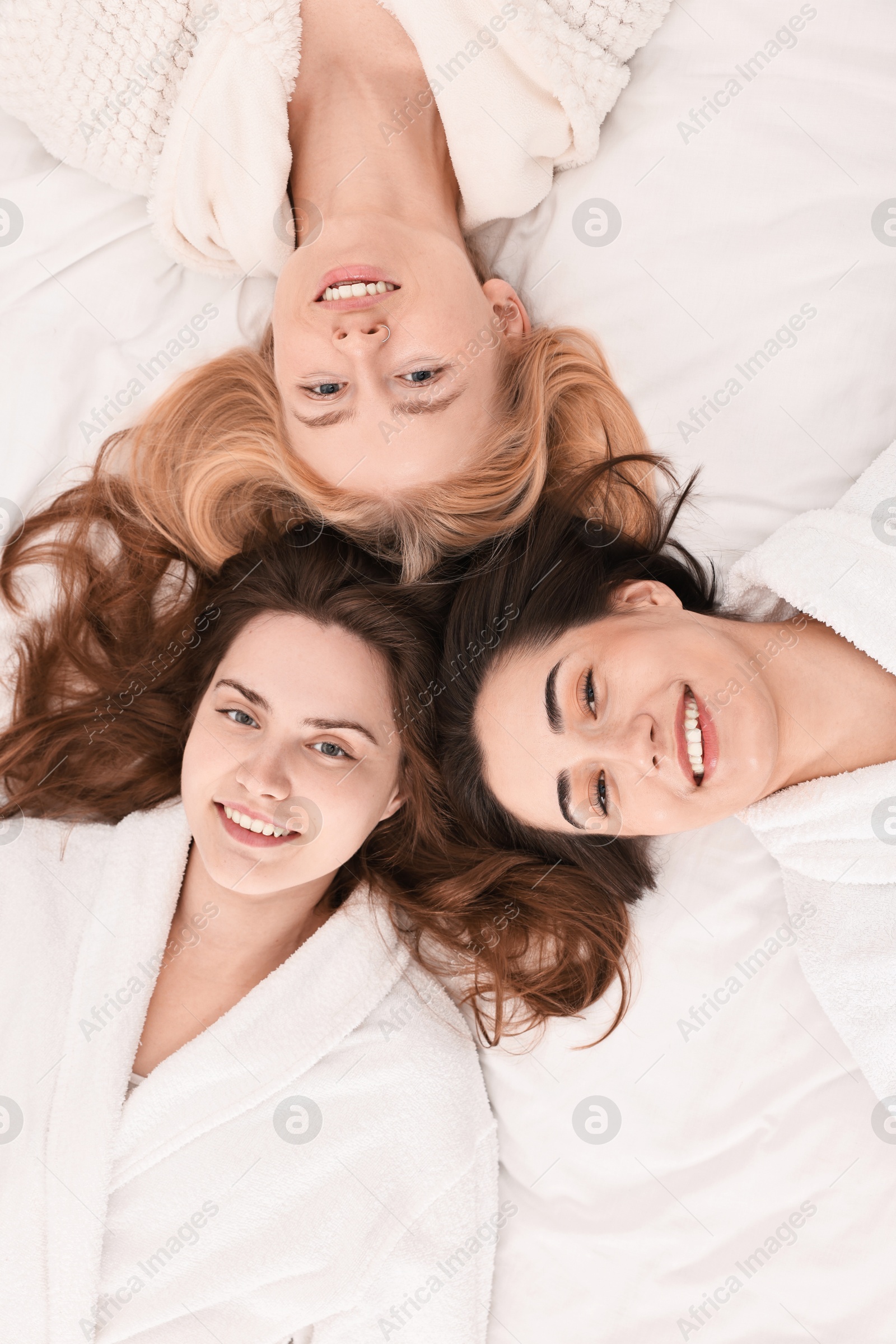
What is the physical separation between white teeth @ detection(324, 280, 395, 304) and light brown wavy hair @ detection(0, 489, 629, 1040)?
1.73ft

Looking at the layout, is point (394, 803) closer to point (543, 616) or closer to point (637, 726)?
point (543, 616)

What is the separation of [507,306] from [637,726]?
3.36 ft

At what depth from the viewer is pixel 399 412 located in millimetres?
1979

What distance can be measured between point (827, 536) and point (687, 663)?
0.53 meters

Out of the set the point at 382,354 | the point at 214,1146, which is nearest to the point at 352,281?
the point at 382,354

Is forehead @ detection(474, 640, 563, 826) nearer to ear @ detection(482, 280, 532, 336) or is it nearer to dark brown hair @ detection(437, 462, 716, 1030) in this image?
dark brown hair @ detection(437, 462, 716, 1030)

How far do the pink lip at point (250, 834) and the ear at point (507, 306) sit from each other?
1117 millimetres

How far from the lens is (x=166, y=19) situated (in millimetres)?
2215

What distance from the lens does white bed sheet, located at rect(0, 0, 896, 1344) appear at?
215 cm

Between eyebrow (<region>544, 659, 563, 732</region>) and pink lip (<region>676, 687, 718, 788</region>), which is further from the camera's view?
eyebrow (<region>544, 659, 563, 732</region>)

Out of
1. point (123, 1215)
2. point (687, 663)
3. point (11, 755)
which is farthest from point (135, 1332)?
point (687, 663)

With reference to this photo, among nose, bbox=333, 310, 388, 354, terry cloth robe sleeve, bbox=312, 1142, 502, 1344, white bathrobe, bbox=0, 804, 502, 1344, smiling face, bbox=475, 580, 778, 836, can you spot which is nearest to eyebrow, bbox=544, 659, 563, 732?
smiling face, bbox=475, 580, 778, 836

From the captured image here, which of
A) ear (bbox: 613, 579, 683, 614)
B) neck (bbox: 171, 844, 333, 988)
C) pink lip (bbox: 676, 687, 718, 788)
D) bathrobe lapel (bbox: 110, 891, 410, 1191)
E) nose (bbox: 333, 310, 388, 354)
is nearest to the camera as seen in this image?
pink lip (bbox: 676, 687, 718, 788)

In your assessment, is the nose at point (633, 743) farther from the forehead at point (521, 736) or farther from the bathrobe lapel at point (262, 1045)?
the bathrobe lapel at point (262, 1045)
